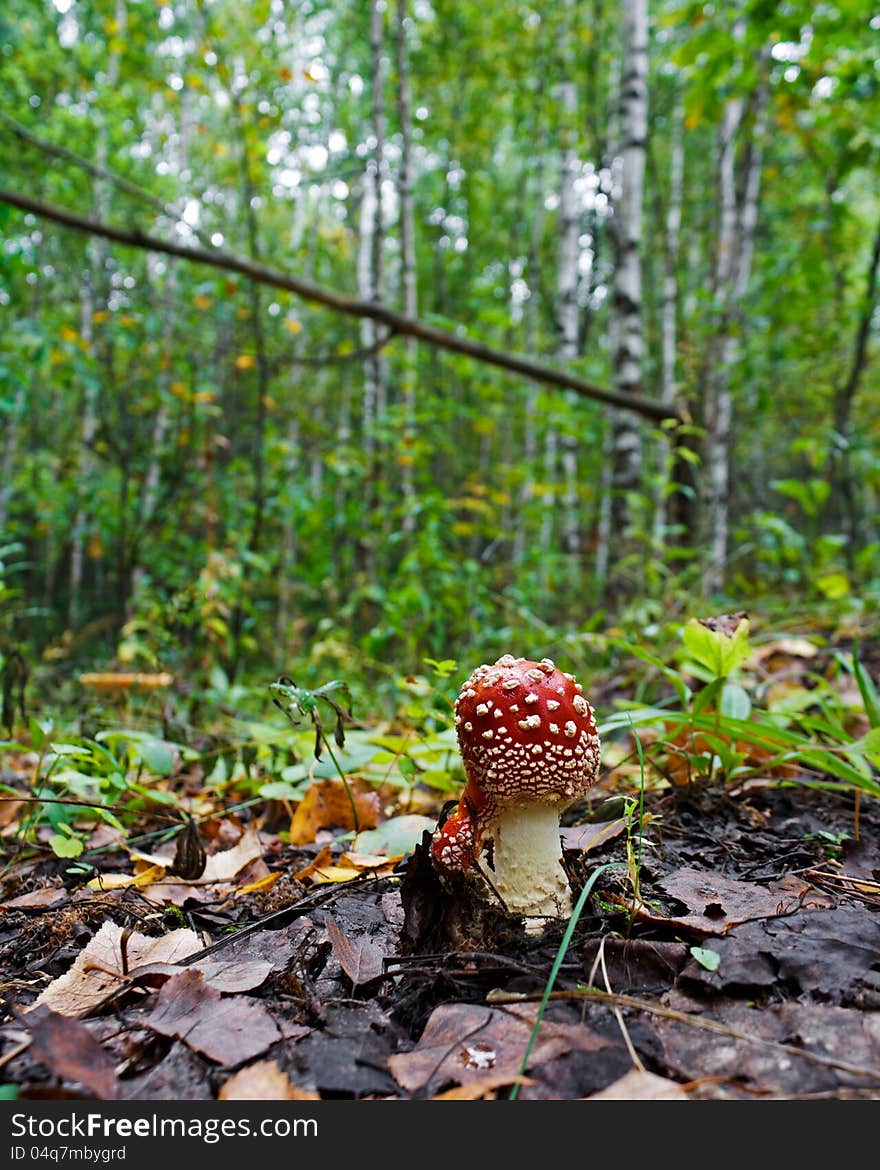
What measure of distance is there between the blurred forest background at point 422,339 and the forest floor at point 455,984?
901 millimetres

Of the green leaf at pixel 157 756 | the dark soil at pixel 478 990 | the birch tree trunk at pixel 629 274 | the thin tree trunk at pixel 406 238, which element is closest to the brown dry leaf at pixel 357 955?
the dark soil at pixel 478 990

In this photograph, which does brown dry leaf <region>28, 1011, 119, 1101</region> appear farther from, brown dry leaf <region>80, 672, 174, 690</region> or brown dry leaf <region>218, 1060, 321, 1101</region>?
brown dry leaf <region>80, 672, 174, 690</region>

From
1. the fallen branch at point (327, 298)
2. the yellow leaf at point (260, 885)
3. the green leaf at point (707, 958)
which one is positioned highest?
the fallen branch at point (327, 298)

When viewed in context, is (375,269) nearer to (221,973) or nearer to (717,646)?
(717,646)

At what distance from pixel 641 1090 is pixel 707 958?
339 mm

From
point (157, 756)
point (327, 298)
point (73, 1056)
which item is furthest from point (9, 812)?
point (327, 298)

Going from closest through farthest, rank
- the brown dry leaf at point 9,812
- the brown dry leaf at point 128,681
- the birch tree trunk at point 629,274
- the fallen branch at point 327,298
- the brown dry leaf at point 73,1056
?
the brown dry leaf at point 73,1056 < the brown dry leaf at point 9,812 < the brown dry leaf at point 128,681 < the fallen branch at point 327,298 < the birch tree trunk at point 629,274

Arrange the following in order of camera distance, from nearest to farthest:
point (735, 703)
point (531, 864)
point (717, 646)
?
1. point (531, 864)
2. point (717, 646)
3. point (735, 703)

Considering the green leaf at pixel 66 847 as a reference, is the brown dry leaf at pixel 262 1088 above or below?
above

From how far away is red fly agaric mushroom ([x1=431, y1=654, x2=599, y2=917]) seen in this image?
59.1 inches

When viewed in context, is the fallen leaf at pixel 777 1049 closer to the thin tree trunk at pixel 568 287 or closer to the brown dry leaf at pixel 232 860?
the brown dry leaf at pixel 232 860

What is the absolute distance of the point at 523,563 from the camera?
8078mm

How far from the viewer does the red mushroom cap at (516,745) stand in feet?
4.91

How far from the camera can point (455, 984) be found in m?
A: 1.38
